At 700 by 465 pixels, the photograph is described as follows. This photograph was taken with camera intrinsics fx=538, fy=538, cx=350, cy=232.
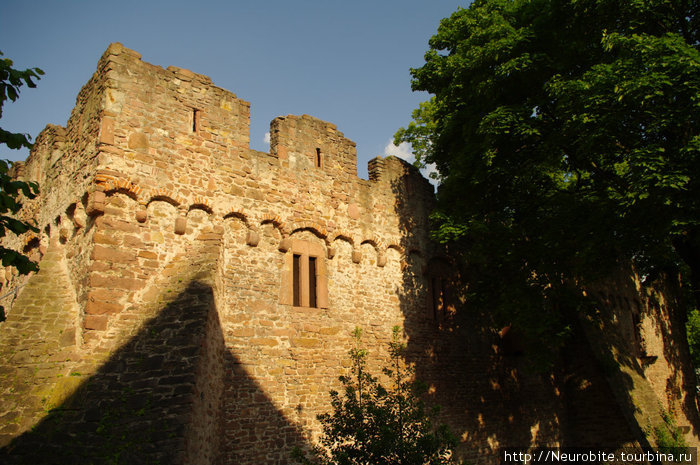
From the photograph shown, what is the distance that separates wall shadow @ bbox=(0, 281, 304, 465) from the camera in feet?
24.4

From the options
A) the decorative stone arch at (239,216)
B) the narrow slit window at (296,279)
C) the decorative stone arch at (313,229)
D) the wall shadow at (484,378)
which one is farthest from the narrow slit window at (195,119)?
the wall shadow at (484,378)

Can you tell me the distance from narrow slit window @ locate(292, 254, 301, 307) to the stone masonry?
4 centimetres

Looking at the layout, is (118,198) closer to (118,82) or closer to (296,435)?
(118,82)

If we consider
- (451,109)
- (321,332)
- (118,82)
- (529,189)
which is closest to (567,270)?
(529,189)

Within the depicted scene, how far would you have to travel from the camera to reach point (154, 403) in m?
7.96

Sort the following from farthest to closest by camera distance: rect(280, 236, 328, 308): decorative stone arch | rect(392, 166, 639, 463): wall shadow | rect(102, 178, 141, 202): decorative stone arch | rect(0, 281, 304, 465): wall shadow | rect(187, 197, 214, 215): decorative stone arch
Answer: rect(392, 166, 639, 463): wall shadow, rect(280, 236, 328, 308): decorative stone arch, rect(187, 197, 214, 215): decorative stone arch, rect(102, 178, 141, 202): decorative stone arch, rect(0, 281, 304, 465): wall shadow

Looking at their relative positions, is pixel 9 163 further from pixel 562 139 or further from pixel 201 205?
pixel 562 139

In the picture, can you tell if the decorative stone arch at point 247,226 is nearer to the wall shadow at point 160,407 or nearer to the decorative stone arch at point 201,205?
the decorative stone arch at point 201,205

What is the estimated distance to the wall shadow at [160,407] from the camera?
7441 mm

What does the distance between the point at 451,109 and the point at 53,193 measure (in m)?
9.71

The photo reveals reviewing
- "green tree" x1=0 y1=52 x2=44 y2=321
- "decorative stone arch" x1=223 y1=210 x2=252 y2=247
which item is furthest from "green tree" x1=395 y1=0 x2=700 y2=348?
"green tree" x1=0 y1=52 x2=44 y2=321

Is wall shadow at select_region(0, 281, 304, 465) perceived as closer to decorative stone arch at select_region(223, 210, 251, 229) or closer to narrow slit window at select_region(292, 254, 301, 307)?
decorative stone arch at select_region(223, 210, 251, 229)

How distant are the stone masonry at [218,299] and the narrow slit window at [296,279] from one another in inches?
1.5

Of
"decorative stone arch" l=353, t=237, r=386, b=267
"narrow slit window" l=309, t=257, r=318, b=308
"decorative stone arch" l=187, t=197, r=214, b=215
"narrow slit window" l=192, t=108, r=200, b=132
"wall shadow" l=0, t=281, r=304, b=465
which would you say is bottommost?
"wall shadow" l=0, t=281, r=304, b=465
